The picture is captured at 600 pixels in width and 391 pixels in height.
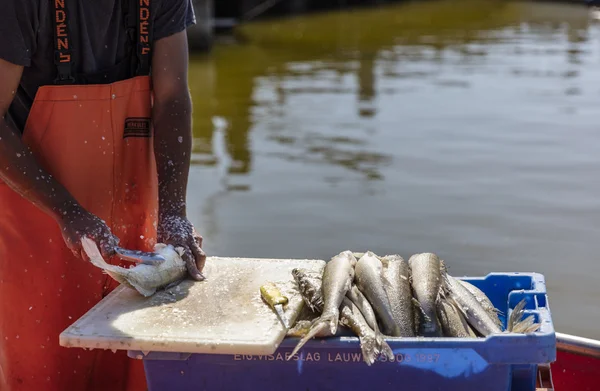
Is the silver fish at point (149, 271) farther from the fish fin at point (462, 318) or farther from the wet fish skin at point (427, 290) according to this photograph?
the fish fin at point (462, 318)

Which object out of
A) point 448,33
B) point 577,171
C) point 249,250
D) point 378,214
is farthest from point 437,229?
point 448,33

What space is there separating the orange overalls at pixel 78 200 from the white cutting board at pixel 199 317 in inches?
14.4

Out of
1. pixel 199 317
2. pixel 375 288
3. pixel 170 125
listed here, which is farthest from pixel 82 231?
pixel 375 288

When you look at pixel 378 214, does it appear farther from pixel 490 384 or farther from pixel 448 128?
pixel 490 384

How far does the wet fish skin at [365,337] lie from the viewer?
2.86m

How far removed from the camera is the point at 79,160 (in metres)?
3.47

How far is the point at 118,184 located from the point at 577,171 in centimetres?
746

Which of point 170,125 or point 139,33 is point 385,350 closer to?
point 170,125

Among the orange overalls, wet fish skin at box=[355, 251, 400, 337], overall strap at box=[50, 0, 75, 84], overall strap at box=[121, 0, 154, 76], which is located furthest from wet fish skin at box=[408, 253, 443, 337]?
overall strap at box=[50, 0, 75, 84]

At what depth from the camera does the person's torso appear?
10.9ft

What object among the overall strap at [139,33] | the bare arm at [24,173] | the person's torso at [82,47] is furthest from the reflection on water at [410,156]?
the bare arm at [24,173]

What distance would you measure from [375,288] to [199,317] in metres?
0.64

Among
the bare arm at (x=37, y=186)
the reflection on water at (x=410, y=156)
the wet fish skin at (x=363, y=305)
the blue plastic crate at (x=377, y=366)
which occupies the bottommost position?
the reflection on water at (x=410, y=156)

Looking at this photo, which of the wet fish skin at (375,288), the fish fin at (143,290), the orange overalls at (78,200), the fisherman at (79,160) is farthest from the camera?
the orange overalls at (78,200)
